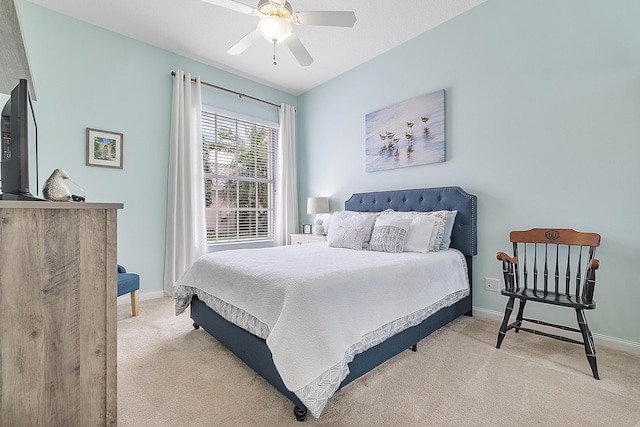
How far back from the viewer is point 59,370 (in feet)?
3.11

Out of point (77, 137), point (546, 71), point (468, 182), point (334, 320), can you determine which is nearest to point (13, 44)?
point (77, 137)

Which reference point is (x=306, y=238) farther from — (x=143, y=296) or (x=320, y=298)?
(x=320, y=298)

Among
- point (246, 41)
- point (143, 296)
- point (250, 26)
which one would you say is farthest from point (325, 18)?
point (143, 296)

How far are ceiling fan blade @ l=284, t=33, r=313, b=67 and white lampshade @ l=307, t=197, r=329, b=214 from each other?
77.7 inches

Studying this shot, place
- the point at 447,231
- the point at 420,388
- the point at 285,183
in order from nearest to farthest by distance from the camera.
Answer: the point at 420,388 → the point at 447,231 → the point at 285,183

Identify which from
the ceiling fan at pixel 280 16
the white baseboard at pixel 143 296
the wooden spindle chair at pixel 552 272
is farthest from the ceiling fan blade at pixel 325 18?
the white baseboard at pixel 143 296

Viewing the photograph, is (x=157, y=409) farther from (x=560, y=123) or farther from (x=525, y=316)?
(x=560, y=123)

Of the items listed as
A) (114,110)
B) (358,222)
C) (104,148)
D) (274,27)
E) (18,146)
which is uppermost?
(274,27)

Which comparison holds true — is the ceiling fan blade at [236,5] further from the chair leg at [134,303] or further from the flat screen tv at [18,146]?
the chair leg at [134,303]

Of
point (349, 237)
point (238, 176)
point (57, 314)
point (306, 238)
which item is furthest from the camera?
point (238, 176)

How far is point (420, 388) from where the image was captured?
1.66 metres

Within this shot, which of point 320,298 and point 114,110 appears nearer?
point 320,298

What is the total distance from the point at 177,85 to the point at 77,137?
1.22m

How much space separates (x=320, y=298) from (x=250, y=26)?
3011 mm
